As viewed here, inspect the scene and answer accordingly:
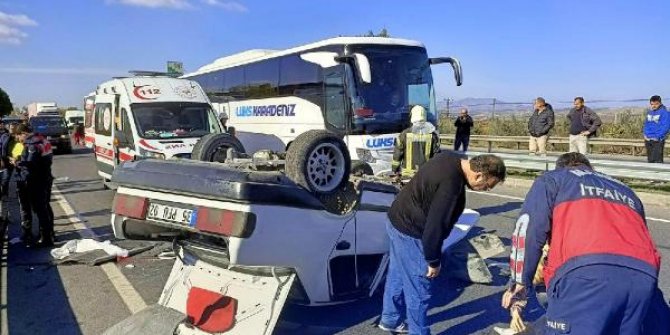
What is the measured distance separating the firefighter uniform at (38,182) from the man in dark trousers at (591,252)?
20.7 feet

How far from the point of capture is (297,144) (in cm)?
414

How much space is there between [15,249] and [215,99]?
11516mm

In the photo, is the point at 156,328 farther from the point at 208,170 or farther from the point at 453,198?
the point at 453,198

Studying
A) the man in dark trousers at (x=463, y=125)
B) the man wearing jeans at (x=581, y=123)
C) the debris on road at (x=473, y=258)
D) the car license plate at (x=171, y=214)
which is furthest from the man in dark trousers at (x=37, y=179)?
the man in dark trousers at (x=463, y=125)

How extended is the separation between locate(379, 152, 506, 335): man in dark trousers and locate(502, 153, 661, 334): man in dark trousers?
0.91 metres

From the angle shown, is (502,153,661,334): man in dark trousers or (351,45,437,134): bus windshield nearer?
(502,153,661,334): man in dark trousers

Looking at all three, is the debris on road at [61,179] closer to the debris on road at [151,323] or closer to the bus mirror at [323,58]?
the bus mirror at [323,58]

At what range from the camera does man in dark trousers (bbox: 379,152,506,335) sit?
339 cm

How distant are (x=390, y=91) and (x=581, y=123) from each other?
14.0ft

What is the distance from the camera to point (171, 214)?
3600mm

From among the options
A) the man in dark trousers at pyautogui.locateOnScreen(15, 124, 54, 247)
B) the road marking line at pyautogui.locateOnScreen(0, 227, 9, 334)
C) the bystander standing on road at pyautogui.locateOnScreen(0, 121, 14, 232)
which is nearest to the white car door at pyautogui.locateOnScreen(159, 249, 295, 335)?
the road marking line at pyautogui.locateOnScreen(0, 227, 9, 334)

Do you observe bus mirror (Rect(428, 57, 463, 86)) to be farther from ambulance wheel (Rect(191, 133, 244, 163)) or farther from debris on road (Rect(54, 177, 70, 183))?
debris on road (Rect(54, 177, 70, 183))

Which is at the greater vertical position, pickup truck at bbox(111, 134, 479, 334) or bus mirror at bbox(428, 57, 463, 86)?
bus mirror at bbox(428, 57, 463, 86)

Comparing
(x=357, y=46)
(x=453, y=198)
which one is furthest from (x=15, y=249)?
(x=357, y=46)
